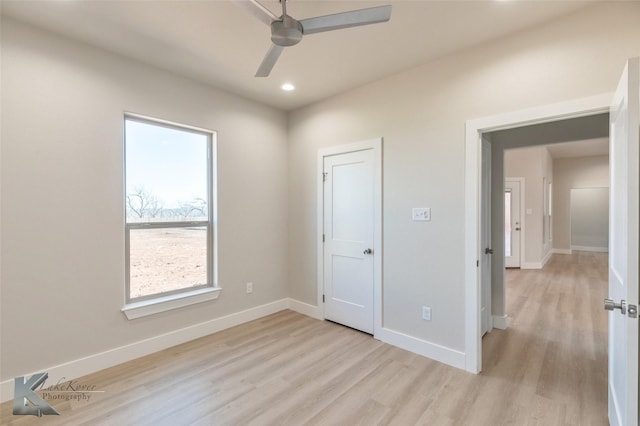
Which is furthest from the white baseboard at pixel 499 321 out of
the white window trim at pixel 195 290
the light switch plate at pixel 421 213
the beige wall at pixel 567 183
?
the beige wall at pixel 567 183

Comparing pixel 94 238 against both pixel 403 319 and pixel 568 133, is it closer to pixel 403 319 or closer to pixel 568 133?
pixel 403 319

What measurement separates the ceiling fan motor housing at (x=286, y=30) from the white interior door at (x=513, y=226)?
23.1 feet

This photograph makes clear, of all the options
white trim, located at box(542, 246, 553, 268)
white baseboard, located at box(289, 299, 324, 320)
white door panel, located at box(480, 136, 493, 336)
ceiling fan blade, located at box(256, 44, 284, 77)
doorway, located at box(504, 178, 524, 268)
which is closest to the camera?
ceiling fan blade, located at box(256, 44, 284, 77)

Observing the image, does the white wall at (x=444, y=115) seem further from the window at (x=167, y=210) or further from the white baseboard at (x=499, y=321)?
the window at (x=167, y=210)

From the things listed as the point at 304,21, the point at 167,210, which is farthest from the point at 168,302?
the point at 304,21

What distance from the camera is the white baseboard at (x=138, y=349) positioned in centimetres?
237

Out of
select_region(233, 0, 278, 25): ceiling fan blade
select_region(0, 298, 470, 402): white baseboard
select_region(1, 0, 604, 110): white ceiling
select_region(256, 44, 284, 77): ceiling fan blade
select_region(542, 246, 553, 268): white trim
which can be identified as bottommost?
select_region(0, 298, 470, 402): white baseboard

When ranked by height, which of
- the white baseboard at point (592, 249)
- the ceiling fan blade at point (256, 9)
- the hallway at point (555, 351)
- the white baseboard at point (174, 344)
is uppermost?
the ceiling fan blade at point (256, 9)

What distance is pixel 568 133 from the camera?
309 cm

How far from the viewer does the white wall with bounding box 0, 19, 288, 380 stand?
221 cm

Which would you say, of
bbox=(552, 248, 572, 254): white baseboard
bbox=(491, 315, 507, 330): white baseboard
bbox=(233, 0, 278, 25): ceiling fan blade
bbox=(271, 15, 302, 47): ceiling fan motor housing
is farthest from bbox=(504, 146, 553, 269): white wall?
bbox=(233, 0, 278, 25): ceiling fan blade

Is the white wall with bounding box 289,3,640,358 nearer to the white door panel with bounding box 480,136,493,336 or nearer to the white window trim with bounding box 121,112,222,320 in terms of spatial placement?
the white door panel with bounding box 480,136,493,336

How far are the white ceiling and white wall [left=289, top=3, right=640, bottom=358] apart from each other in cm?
16

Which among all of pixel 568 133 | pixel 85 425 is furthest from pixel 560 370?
pixel 85 425
